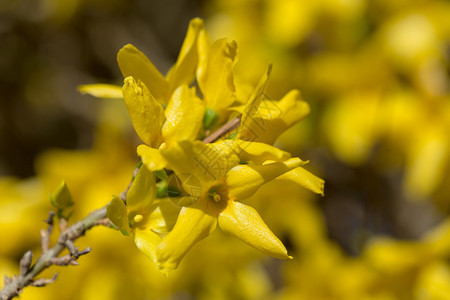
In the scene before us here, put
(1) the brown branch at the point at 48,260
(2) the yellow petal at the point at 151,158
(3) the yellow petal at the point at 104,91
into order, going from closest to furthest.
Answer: (2) the yellow petal at the point at 151,158, (1) the brown branch at the point at 48,260, (3) the yellow petal at the point at 104,91

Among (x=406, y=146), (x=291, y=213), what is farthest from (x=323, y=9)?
(x=291, y=213)

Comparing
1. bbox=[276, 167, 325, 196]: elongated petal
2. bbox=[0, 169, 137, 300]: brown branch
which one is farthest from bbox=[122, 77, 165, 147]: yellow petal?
bbox=[276, 167, 325, 196]: elongated petal

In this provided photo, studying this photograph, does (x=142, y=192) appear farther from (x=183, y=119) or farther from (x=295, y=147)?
(x=295, y=147)

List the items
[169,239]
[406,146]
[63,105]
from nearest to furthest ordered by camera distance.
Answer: [169,239], [406,146], [63,105]

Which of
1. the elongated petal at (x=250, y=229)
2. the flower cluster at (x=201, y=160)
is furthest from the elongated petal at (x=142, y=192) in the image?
the elongated petal at (x=250, y=229)

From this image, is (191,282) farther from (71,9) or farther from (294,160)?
(71,9)

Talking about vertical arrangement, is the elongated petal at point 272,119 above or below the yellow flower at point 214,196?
above

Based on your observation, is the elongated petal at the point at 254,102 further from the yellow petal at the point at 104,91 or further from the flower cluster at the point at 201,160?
the yellow petal at the point at 104,91

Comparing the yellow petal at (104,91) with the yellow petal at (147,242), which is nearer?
the yellow petal at (147,242)
